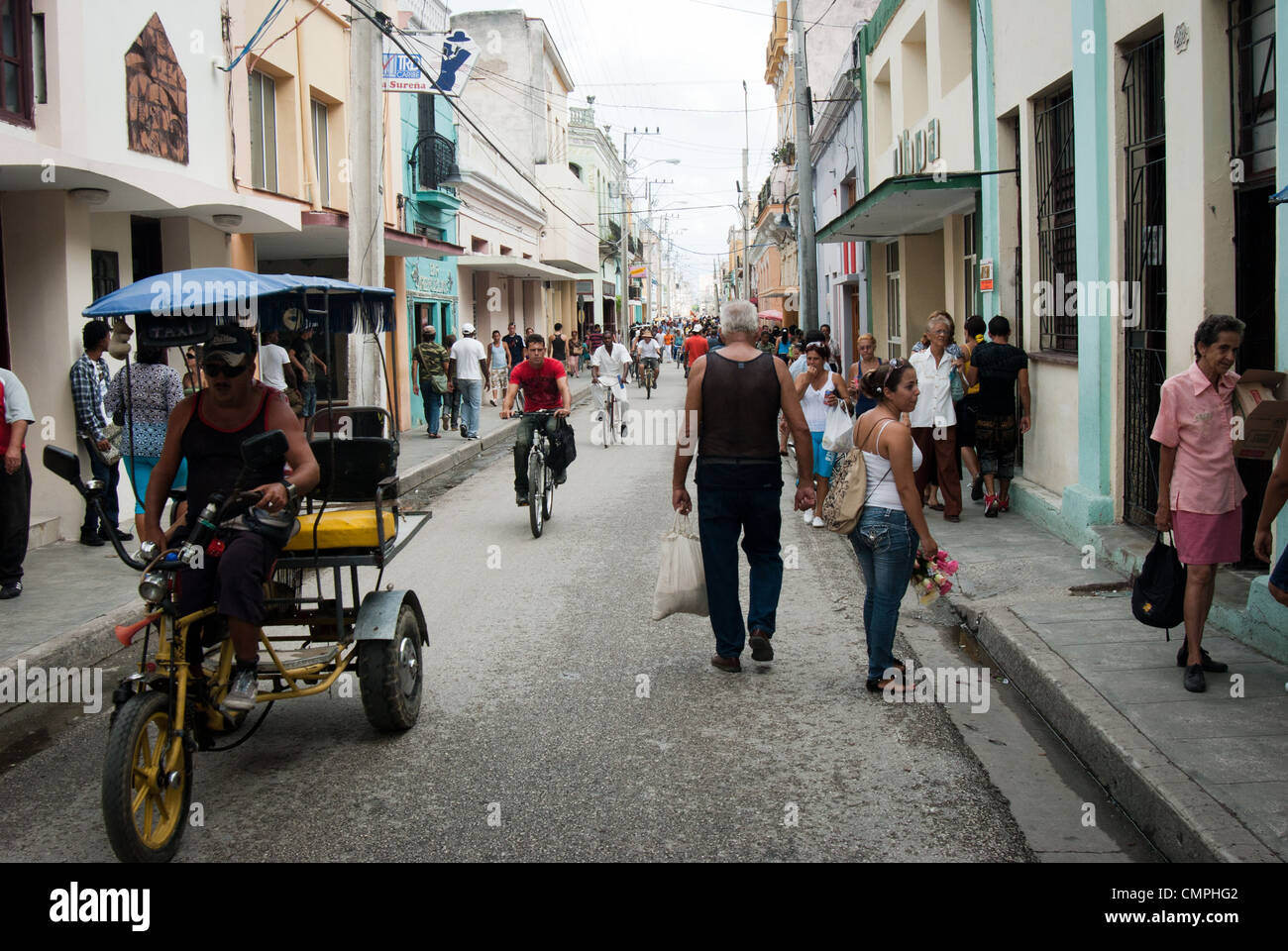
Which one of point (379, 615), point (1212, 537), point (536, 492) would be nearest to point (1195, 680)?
point (1212, 537)

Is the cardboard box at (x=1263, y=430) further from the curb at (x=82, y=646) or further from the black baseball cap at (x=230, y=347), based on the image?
the curb at (x=82, y=646)

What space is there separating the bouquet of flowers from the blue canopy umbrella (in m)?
3.38

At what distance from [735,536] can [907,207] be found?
9287 millimetres

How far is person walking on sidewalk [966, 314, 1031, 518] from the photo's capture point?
10555 millimetres

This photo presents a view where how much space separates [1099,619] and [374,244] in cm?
954

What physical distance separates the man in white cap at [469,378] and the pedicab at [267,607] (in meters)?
11.7

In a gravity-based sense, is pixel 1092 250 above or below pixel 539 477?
above

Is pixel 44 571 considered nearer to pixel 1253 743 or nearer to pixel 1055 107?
pixel 1253 743

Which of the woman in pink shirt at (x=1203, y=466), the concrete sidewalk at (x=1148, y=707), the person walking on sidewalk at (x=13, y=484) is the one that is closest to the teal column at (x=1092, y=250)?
the concrete sidewalk at (x=1148, y=707)

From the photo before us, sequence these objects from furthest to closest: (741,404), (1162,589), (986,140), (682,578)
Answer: (986,140)
(682,578)
(741,404)
(1162,589)

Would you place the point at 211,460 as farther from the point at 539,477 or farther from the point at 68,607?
the point at 539,477

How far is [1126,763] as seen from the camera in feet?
15.3
